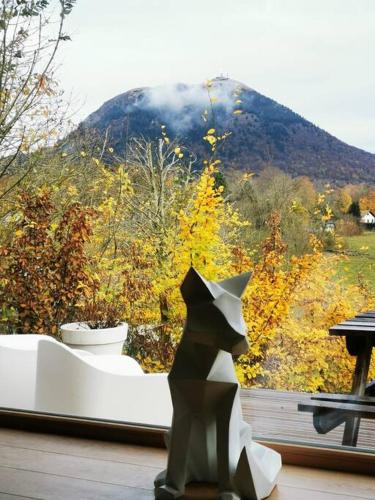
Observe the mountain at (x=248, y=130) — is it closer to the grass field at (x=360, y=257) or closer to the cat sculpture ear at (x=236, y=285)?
the grass field at (x=360, y=257)

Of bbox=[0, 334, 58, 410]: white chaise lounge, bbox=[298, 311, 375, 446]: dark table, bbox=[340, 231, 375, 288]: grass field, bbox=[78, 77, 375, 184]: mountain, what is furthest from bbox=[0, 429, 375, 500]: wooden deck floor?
bbox=[78, 77, 375, 184]: mountain

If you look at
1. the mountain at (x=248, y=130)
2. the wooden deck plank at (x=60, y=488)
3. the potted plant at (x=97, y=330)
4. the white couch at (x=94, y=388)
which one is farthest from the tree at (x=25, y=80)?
the wooden deck plank at (x=60, y=488)

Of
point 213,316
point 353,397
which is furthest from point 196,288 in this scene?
point 353,397

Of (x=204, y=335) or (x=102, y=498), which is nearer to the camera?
(x=204, y=335)

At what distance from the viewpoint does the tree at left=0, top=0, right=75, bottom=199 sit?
345 centimetres

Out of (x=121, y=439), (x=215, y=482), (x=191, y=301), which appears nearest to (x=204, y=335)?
(x=191, y=301)

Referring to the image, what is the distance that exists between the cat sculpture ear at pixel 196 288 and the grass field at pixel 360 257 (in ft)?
Result: 4.41

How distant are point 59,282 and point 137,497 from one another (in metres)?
2.00

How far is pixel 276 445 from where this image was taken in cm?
192

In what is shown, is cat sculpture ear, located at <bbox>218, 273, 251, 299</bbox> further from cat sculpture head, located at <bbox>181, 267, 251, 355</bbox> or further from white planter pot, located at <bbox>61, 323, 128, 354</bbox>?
white planter pot, located at <bbox>61, 323, 128, 354</bbox>

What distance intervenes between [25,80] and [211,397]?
2.57 m

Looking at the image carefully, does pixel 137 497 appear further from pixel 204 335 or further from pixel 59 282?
pixel 59 282

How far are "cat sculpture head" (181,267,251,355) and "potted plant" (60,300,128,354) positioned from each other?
1755 millimetres

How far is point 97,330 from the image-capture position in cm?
324
